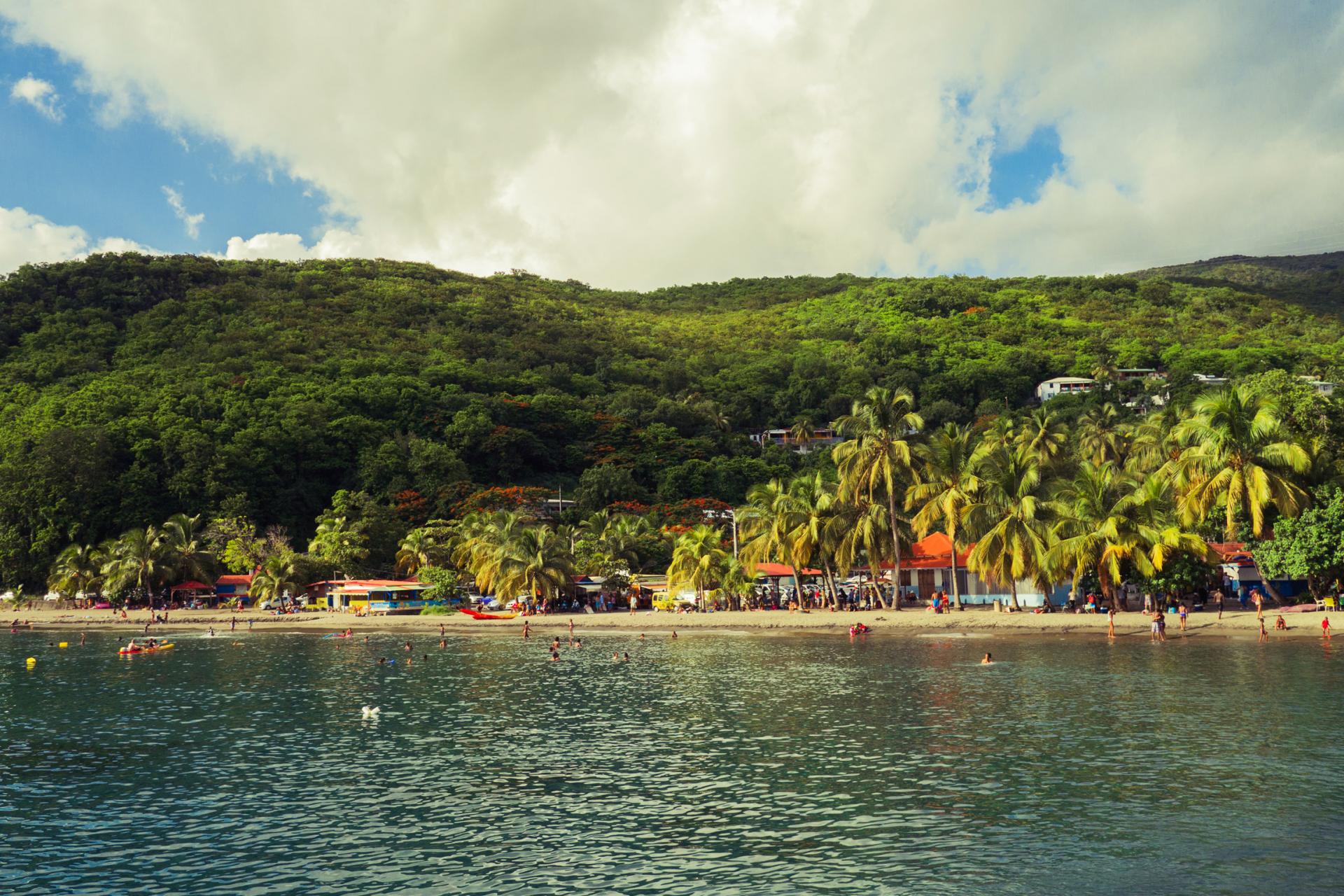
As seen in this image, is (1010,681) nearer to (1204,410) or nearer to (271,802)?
(1204,410)

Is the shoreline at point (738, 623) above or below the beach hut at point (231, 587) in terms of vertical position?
below

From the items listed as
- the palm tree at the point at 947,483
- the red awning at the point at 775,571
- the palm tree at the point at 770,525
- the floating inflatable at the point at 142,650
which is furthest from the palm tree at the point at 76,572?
the palm tree at the point at 947,483

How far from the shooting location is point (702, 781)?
78.2 ft

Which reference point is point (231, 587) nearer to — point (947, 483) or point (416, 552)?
point (416, 552)

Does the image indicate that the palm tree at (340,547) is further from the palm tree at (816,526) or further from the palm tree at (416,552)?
the palm tree at (816,526)

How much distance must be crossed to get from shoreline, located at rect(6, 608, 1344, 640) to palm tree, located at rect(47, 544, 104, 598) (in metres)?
2.63

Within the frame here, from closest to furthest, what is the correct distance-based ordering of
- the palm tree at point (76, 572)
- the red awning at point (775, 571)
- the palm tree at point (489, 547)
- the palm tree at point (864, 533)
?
the palm tree at point (864, 533)
the palm tree at point (489, 547)
the red awning at point (775, 571)
the palm tree at point (76, 572)

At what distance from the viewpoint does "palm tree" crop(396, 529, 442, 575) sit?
88.8 m

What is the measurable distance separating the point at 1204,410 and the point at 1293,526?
751 cm

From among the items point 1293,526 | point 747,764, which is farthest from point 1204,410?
point 747,764

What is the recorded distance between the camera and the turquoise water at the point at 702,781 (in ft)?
57.4

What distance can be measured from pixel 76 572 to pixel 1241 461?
321 ft

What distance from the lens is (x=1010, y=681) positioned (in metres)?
37.8

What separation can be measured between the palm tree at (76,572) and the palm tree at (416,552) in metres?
29.2
